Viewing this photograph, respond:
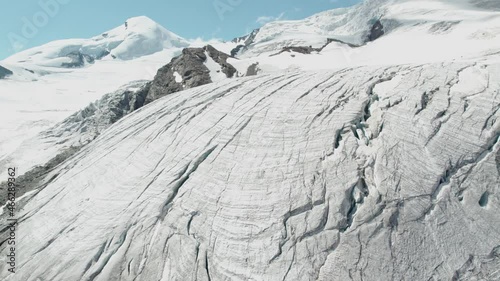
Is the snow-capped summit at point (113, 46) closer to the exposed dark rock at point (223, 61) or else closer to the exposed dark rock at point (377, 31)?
the exposed dark rock at point (377, 31)

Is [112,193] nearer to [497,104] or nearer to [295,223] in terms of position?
[295,223]

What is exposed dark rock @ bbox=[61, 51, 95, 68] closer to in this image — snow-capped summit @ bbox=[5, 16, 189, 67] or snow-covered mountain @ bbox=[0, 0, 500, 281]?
snow-capped summit @ bbox=[5, 16, 189, 67]

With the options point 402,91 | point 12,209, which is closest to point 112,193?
point 12,209

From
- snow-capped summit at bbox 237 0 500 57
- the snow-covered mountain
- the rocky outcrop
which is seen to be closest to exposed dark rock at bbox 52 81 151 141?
the rocky outcrop

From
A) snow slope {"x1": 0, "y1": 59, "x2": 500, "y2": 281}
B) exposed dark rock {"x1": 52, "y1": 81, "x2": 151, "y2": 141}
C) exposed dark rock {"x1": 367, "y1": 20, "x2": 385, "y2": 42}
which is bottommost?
exposed dark rock {"x1": 367, "y1": 20, "x2": 385, "y2": 42}

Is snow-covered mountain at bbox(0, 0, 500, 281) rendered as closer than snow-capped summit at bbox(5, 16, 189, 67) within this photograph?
Yes

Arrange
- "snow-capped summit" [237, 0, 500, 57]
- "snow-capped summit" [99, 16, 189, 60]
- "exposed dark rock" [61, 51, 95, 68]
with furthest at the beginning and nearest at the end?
"snow-capped summit" [99, 16, 189, 60] < "exposed dark rock" [61, 51, 95, 68] < "snow-capped summit" [237, 0, 500, 57]
